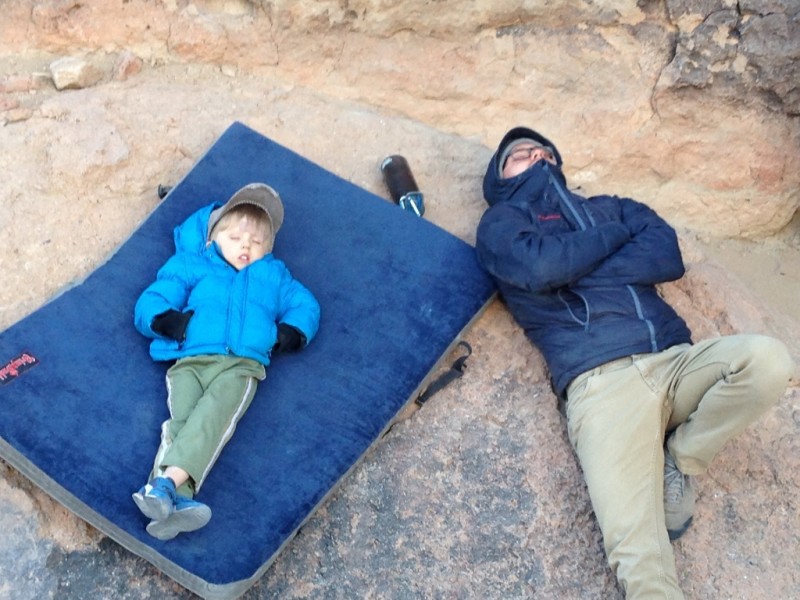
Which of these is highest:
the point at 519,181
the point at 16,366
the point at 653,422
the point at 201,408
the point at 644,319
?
the point at 519,181

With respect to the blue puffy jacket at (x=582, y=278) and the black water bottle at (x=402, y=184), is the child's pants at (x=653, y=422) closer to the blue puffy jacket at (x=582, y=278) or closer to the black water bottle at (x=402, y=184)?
the blue puffy jacket at (x=582, y=278)

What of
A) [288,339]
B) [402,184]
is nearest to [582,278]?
[402,184]

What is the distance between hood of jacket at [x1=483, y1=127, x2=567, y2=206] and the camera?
3645 mm

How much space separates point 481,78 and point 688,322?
158 centimetres

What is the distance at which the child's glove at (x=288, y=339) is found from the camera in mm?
3191

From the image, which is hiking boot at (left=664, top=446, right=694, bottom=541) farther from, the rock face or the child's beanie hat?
the child's beanie hat

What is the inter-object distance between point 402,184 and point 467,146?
1.68ft

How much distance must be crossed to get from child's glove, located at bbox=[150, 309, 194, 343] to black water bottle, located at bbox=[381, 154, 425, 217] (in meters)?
1.14

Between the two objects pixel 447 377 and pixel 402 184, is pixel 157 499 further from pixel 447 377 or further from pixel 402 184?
pixel 402 184

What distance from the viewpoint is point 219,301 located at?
10.5 ft

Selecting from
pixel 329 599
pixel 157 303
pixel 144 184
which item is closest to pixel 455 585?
pixel 329 599

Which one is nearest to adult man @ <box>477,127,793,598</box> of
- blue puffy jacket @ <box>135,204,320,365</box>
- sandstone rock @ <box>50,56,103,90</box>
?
blue puffy jacket @ <box>135,204,320,365</box>

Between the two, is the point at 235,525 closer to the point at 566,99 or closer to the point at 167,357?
the point at 167,357

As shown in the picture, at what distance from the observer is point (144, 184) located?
Answer: 385cm
